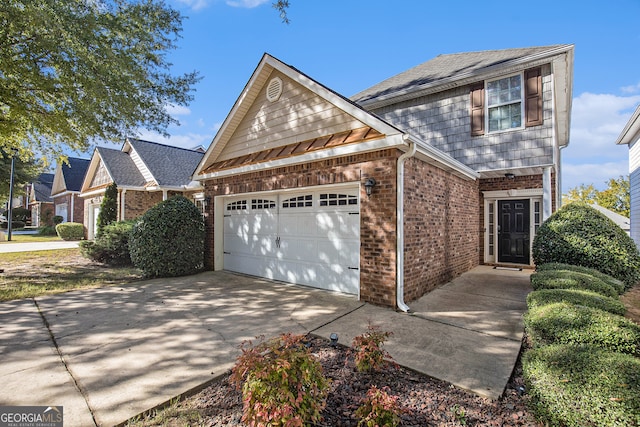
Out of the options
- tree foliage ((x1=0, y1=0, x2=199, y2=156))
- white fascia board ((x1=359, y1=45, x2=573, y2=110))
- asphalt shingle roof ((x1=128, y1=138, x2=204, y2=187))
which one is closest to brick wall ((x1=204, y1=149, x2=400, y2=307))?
white fascia board ((x1=359, y1=45, x2=573, y2=110))

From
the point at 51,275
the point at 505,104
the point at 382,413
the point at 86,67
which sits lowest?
the point at 51,275

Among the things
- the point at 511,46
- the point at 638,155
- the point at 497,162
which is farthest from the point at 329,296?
the point at 638,155

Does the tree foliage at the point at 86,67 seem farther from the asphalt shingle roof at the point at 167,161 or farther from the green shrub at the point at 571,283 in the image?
the green shrub at the point at 571,283

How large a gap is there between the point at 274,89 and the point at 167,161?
1135 cm

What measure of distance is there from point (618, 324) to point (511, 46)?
10223 millimetres

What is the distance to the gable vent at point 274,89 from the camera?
24.0 ft

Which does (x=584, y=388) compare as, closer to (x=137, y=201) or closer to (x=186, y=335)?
(x=186, y=335)

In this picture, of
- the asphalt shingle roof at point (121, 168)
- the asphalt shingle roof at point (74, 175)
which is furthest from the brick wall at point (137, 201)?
the asphalt shingle roof at point (74, 175)

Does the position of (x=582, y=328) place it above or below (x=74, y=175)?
below

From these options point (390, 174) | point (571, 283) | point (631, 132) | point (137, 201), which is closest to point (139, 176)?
point (137, 201)

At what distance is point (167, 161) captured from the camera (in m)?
16.2

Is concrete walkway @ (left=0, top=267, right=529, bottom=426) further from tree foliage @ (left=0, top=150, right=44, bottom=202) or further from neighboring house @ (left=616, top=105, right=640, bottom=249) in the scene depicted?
tree foliage @ (left=0, top=150, right=44, bottom=202)

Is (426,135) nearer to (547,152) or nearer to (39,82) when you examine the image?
(547,152)

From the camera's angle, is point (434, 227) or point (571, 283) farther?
point (434, 227)
